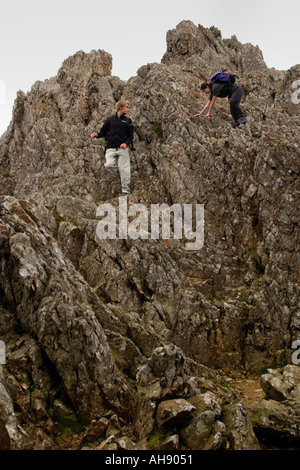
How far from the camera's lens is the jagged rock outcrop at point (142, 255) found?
10070mm

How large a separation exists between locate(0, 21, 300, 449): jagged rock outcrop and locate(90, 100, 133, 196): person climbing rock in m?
1.93

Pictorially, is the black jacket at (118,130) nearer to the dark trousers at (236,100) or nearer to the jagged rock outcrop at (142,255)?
the jagged rock outcrop at (142,255)

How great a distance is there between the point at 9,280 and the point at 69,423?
5380 mm

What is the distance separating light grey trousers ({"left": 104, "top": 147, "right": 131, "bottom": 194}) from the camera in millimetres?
22203

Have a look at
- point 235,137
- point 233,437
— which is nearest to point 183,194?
point 235,137

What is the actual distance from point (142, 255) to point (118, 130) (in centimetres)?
847
